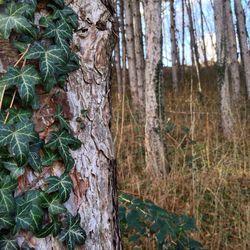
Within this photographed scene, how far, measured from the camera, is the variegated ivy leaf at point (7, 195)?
818 mm

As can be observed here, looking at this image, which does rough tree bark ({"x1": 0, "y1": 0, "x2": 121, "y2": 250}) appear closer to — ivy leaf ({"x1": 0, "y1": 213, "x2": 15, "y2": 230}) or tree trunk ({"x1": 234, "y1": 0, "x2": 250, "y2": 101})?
ivy leaf ({"x1": 0, "y1": 213, "x2": 15, "y2": 230})

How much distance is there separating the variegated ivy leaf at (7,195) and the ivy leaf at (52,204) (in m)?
0.07

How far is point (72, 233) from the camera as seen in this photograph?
916mm

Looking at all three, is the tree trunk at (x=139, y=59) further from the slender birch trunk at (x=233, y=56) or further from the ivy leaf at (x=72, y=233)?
the ivy leaf at (x=72, y=233)

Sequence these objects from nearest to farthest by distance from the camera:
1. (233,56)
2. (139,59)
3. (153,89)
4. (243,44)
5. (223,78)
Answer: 1. (153,89)
2. (223,78)
3. (139,59)
4. (243,44)
5. (233,56)

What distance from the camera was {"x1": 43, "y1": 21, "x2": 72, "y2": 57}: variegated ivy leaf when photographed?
91 cm

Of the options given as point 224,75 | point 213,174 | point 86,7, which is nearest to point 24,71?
point 86,7

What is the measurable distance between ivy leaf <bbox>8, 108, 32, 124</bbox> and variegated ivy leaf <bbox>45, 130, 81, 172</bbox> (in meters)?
0.08

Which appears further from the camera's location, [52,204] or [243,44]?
[243,44]

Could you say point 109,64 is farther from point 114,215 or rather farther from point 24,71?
point 114,215

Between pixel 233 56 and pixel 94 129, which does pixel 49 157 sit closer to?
pixel 94 129

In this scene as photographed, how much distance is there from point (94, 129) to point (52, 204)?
248 mm

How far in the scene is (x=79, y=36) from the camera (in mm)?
1021

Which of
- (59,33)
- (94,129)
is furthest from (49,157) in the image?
(59,33)
